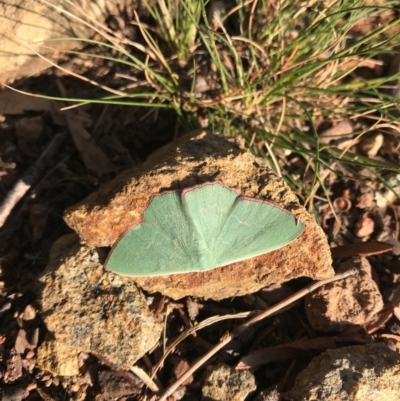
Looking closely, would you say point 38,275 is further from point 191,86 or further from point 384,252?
point 384,252

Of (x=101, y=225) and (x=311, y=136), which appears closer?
(x=101, y=225)

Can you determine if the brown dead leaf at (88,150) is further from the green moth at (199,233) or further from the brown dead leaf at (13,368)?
the brown dead leaf at (13,368)

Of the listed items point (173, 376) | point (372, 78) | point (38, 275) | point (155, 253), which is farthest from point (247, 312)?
point (372, 78)

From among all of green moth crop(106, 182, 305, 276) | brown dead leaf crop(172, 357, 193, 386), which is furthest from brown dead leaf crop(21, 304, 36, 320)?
brown dead leaf crop(172, 357, 193, 386)

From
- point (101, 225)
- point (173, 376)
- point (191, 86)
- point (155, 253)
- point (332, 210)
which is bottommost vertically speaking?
point (173, 376)

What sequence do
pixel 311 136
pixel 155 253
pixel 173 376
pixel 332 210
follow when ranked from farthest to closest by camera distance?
pixel 311 136 → pixel 332 210 → pixel 173 376 → pixel 155 253

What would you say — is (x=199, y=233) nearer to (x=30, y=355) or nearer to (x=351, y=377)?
(x=351, y=377)
